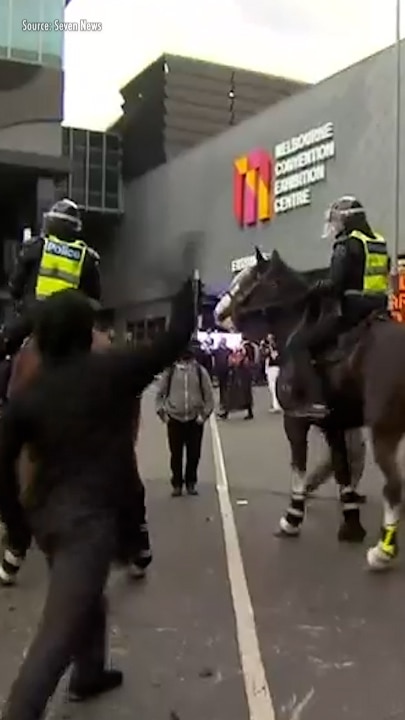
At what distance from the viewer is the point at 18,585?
6.54m

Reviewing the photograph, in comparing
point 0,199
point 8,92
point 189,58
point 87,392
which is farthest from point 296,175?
point 87,392

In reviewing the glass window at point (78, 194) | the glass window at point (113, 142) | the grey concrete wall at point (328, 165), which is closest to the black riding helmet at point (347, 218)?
the grey concrete wall at point (328, 165)

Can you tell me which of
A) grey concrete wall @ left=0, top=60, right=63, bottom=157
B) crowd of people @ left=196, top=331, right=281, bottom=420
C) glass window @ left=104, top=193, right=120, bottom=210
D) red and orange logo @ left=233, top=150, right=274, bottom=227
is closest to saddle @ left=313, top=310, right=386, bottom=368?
crowd of people @ left=196, top=331, right=281, bottom=420

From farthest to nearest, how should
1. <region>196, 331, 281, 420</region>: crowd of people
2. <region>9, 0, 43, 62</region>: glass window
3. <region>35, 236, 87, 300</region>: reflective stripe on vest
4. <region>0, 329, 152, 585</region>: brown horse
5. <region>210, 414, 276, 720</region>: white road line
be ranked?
<region>9, 0, 43, 62</region>: glass window < <region>196, 331, 281, 420</region>: crowd of people < <region>35, 236, 87, 300</region>: reflective stripe on vest < <region>210, 414, 276, 720</region>: white road line < <region>0, 329, 152, 585</region>: brown horse

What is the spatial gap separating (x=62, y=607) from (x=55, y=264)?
139 inches

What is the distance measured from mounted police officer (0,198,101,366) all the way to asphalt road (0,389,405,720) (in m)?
1.85

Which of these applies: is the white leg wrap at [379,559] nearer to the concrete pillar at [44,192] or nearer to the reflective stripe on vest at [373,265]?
the reflective stripe on vest at [373,265]

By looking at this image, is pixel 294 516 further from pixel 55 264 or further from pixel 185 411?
pixel 185 411

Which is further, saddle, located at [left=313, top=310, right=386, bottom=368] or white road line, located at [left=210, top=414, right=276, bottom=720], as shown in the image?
saddle, located at [left=313, top=310, right=386, bottom=368]

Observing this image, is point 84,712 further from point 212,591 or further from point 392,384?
point 392,384

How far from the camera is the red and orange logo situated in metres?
48.8

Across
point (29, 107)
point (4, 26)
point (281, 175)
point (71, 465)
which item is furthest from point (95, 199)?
point (71, 465)

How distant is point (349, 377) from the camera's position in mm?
7336

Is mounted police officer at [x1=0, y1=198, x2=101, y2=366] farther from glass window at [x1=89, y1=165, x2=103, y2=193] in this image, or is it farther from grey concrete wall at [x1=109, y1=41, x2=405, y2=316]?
glass window at [x1=89, y1=165, x2=103, y2=193]
